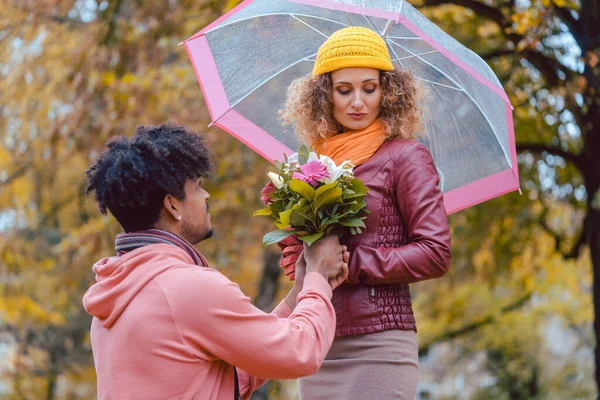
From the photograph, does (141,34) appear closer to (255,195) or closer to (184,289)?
(255,195)

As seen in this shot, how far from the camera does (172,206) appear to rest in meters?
2.89

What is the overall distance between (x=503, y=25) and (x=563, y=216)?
3.82 metres

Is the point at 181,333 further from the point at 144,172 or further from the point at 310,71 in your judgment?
the point at 310,71

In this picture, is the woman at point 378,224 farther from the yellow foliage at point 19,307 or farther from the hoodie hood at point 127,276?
the yellow foliage at point 19,307

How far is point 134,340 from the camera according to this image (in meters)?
2.71

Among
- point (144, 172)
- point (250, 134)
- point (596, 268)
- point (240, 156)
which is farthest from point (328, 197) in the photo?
point (240, 156)

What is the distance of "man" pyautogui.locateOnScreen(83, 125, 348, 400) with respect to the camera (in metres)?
2.69

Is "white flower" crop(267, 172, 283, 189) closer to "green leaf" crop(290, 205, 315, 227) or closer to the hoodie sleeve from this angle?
"green leaf" crop(290, 205, 315, 227)

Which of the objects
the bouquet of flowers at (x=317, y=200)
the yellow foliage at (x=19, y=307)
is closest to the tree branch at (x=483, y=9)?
the bouquet of flowers at (x=317, y=200)

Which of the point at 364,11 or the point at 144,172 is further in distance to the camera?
the point at 364,11

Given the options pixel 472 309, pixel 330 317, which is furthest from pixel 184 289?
pixel 472 309

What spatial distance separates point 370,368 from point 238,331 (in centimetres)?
63

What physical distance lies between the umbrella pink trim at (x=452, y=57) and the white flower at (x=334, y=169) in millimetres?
593

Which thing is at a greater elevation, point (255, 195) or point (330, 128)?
point (330, 128)
